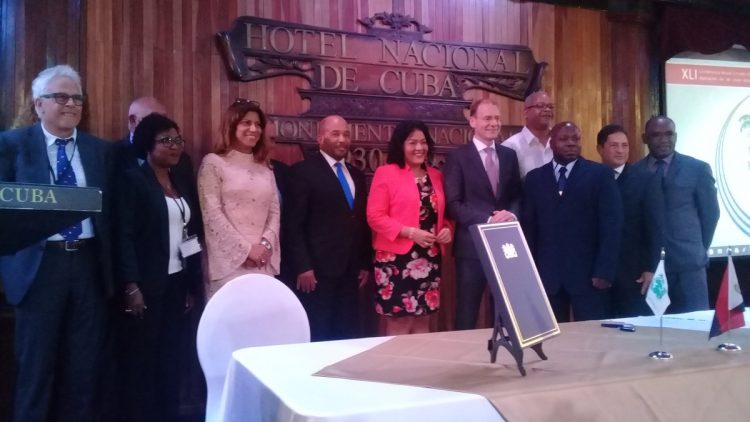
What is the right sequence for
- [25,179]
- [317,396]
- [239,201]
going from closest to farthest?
[317,396]
[25,179]
[239,201]

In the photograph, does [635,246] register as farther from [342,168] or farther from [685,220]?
[342,168]

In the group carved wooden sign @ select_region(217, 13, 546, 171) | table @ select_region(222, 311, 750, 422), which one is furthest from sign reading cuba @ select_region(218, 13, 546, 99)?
table @ select_region(222, 311, 750, 422)

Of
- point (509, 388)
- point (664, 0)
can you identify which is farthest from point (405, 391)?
point (664, 0)

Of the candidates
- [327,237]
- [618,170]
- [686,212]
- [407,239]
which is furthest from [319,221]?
[686,212]

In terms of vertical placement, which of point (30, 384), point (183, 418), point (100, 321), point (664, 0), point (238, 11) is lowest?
point (183, 418)

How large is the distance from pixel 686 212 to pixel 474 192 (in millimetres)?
1207

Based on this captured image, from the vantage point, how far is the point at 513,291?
1464mm

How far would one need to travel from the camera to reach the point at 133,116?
3.22m

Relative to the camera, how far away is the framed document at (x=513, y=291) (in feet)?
4.64

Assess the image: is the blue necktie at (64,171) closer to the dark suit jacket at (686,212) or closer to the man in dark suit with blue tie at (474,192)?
the man in dark suit with blue tie at (474,192)

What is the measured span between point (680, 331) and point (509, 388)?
87 centimetres

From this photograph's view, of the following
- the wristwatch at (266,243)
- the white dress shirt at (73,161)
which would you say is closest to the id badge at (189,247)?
the wristwatch at (266,243)

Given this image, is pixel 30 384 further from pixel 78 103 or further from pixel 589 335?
pixel 589 335

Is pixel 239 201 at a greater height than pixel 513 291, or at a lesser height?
greater
